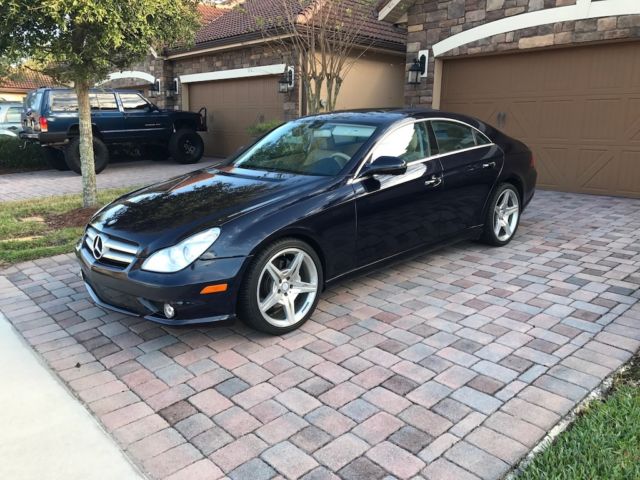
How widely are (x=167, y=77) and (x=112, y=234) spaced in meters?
14.4

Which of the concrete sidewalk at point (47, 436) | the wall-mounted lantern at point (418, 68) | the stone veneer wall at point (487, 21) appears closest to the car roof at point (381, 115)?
the concrete sidewalk at point (47, 436)

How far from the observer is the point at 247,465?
2367mm

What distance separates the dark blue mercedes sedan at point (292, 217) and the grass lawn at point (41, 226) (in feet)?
6.75

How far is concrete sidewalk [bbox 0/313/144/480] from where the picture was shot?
2355mm

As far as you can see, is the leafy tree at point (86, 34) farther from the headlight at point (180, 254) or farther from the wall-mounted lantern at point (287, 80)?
the wall-mounted lantern at point (287, 80)

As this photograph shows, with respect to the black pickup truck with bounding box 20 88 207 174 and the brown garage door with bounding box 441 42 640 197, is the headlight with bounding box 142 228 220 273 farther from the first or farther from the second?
the black pickup truck with bounding box 20 88 207 174

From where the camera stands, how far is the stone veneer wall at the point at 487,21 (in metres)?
8.11

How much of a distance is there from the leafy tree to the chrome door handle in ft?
12.9

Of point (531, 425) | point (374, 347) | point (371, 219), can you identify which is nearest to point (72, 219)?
point (371, 219)

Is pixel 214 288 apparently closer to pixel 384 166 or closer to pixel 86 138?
pixel 384 166

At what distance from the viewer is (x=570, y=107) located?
8.83m

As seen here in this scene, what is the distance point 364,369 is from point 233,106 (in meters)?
12.7

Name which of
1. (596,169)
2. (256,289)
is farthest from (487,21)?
(256,289)

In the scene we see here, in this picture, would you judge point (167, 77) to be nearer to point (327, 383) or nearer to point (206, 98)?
point (206, 98)
